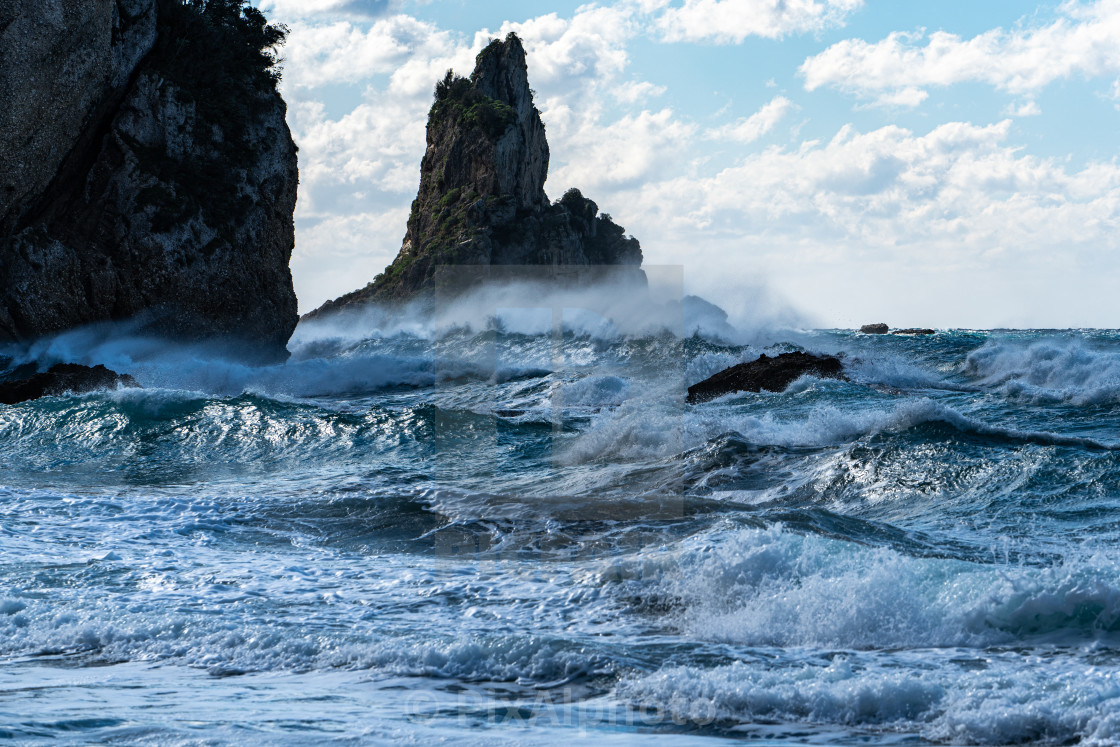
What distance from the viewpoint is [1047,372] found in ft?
56.4

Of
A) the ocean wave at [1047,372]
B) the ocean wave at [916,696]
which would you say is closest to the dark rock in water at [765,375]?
A: the ocean wave at [1047,372]

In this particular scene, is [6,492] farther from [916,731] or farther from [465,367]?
[465,367]

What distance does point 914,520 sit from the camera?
7051 mm

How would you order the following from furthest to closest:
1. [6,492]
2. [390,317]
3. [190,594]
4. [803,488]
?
[390,317]
[6,492]
[803,488]
[190,594]

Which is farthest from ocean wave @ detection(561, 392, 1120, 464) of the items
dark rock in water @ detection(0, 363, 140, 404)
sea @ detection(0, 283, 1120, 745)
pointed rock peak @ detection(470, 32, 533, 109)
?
pointed rock peak @ detection(470, 32, 533, 109)

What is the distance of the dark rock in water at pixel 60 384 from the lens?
15883 millimetres

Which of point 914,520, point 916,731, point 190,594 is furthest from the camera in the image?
point 914,520

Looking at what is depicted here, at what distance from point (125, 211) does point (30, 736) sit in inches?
857

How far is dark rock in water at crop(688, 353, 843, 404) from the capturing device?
1497cm

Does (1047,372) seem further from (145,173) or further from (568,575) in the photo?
(145,173)

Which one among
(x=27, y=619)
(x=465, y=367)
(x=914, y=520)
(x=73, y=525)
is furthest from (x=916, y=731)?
(x=465, y=367)

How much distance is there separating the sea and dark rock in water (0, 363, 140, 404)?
7.05 ft

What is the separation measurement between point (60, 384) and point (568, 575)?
44.2ft

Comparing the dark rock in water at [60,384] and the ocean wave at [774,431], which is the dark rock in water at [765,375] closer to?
Result: the ocean wave at [774,431]
